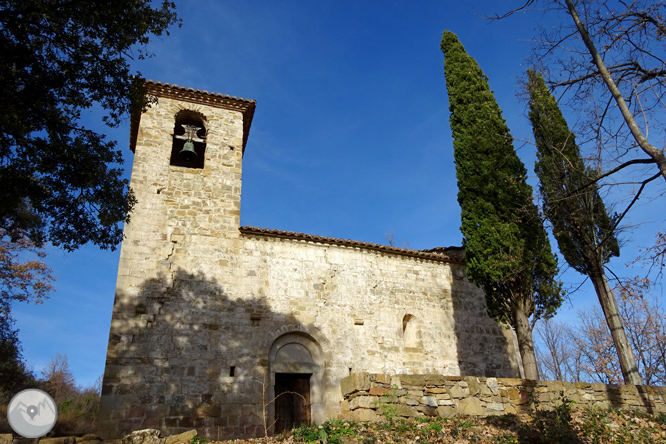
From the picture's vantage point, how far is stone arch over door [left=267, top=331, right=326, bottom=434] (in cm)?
1144

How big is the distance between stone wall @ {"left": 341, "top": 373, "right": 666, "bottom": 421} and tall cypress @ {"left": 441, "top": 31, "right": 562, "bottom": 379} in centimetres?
204

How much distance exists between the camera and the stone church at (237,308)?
1045cm

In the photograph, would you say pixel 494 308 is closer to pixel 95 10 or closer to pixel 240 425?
pixel 240 425

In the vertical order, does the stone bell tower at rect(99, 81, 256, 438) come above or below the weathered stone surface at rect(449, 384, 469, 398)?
above

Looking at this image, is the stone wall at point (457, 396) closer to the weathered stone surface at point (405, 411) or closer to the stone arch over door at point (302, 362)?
the weathered stone surface at point (405, 411)

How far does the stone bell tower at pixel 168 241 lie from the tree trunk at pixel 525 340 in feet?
25.6

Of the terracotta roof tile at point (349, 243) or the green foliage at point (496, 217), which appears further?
the terracotta roof tile at point (349, 243)

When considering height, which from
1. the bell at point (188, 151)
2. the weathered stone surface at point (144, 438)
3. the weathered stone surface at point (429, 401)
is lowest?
the weathered stone surface at point (144, 438)

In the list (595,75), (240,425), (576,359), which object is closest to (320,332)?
(240,425)

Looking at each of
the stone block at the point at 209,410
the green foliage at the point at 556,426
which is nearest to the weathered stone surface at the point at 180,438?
the stone block at the point at 209,410

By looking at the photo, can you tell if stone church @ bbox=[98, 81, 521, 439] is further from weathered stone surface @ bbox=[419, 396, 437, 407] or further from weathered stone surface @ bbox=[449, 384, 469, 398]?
weathered stone surface @ bbox=[449, 384, 469, 398]

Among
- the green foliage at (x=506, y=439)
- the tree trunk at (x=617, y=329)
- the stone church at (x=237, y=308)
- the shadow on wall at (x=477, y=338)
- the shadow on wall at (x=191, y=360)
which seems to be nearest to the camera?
the green foliage at (x=506, y=439)

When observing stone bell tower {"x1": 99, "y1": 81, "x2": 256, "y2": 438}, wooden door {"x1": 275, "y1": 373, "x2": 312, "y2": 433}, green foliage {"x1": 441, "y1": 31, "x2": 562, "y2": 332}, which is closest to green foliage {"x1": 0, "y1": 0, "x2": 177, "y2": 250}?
stone bell tower {"x1": 99, "y1": 81, "x2": 256, "y2": 438}

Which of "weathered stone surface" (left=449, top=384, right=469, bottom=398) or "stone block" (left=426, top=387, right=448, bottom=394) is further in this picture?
"weathered stone surface" (left=449, top=384, right=469, bottom=398)
